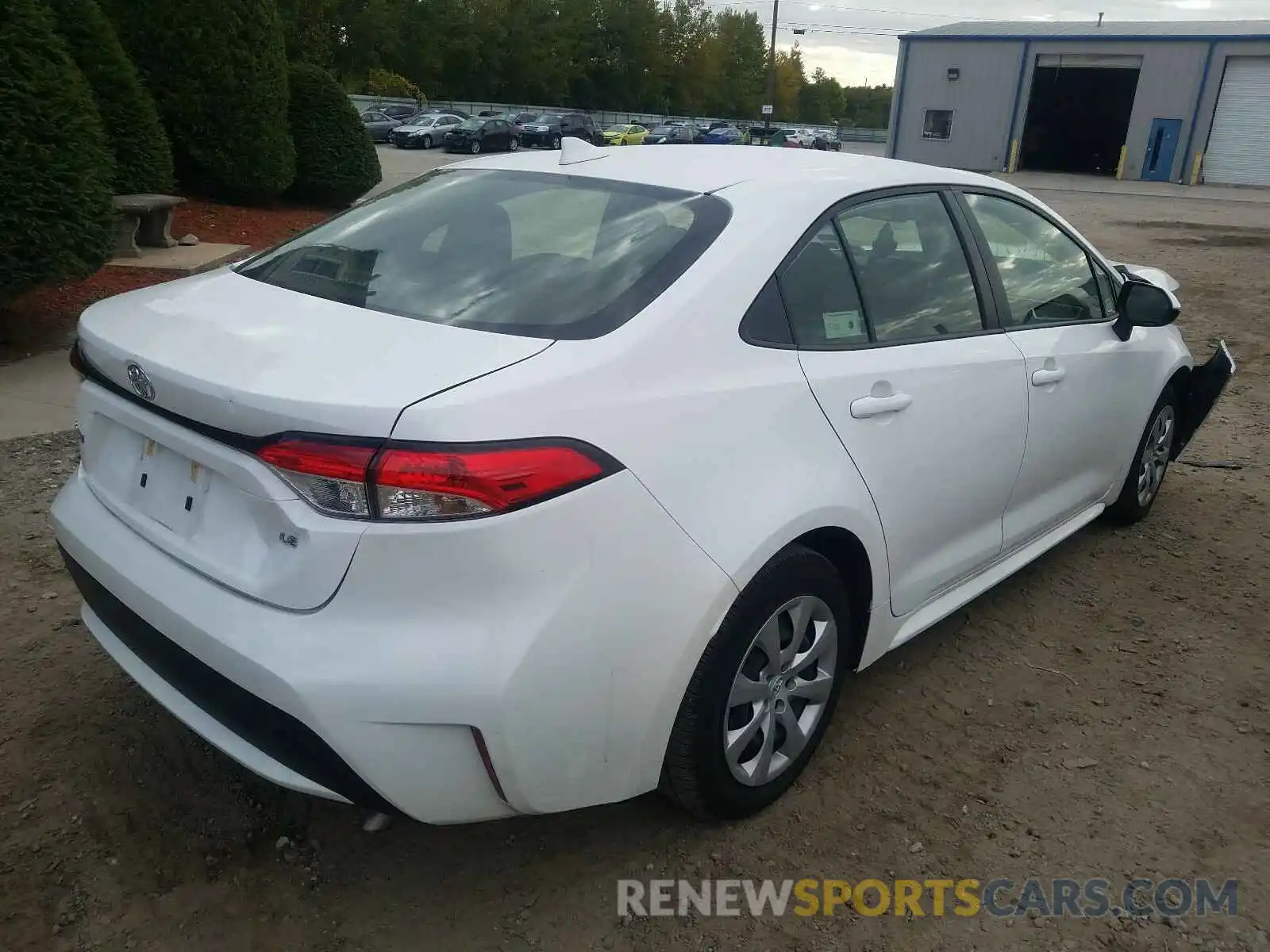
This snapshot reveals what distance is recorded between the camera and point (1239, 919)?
2453 mm

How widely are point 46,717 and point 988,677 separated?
9.88ft

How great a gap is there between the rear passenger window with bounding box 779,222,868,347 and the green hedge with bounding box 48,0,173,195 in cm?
880

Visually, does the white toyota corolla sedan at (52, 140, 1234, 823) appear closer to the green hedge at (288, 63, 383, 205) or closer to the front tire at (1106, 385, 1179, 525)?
the front tire at (1106, 385, 1179, 525)

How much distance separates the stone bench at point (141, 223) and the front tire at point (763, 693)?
29.0 ft

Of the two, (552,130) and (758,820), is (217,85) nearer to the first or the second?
(758,820)

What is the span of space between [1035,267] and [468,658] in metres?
2.79

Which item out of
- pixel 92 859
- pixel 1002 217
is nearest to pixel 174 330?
pixel 92 859

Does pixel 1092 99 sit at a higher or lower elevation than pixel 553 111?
higher

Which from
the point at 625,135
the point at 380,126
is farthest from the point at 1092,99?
the point at 380,126

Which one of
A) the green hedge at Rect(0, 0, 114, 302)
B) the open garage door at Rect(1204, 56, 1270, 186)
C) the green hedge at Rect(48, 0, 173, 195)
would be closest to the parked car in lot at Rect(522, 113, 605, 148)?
the open garage door at Rect(1204, 56, 1270, 186)

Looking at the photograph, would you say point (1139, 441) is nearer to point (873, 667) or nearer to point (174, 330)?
point (873, 667)

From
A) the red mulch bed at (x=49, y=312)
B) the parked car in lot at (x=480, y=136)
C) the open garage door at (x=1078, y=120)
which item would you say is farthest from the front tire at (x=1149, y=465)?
the open garage door at (x=1078, y=120)

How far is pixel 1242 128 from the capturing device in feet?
111

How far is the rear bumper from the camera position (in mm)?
1939
